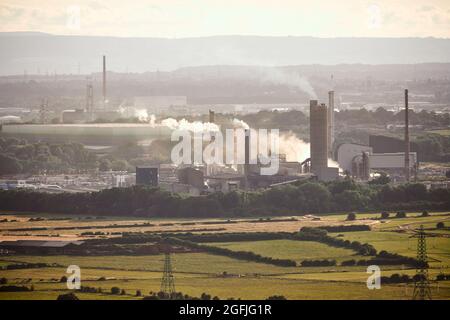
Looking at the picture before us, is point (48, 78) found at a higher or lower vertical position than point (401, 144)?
higher

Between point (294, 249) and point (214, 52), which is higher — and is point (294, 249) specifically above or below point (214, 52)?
below

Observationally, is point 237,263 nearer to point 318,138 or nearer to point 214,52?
point 318,138

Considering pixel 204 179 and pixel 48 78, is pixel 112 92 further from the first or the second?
pixel 204 179

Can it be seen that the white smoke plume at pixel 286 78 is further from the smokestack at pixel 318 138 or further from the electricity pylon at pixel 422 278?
the electricity pylon at pixel 422 278

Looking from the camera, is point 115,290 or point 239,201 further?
point 239,201

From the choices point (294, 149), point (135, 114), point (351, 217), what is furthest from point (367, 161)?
point (135, 114)

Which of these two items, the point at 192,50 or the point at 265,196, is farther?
the point at 192,50

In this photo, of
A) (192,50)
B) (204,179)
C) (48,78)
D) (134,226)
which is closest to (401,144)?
(204,179)

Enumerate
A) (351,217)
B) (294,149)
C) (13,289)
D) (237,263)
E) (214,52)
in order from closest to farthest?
1. (13,289)
2. (237,263)
3. (351,217)
4. (294,149)
5. (214,52)
